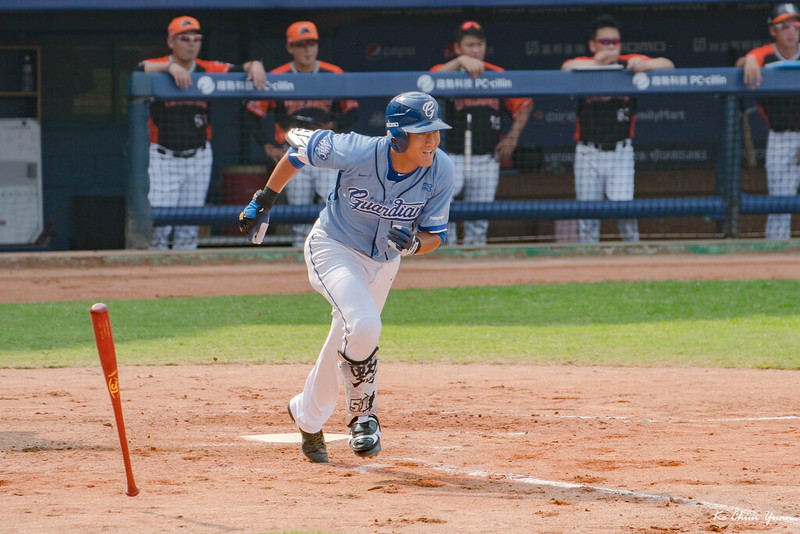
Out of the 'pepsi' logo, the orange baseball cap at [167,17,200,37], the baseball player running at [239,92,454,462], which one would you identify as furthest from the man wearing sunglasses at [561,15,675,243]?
the baseball player running at [239,92,454,462]

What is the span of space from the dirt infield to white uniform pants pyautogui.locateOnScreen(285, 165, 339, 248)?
3.93 m

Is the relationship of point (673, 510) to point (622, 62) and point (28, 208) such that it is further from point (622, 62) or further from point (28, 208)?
point (28, 208)

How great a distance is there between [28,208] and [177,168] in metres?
3.43

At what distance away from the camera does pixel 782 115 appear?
466 inches

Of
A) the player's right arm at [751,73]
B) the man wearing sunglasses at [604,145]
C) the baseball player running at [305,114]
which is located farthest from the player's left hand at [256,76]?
the player's right arm at [751,73]

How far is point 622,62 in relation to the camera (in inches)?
452

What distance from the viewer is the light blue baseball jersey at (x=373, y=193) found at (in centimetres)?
469

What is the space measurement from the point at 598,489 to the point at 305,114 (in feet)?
25.2

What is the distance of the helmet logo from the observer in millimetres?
4559

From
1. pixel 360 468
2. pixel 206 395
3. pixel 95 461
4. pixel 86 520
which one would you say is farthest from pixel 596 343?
pixel 86 520

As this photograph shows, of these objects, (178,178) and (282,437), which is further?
(178,178)

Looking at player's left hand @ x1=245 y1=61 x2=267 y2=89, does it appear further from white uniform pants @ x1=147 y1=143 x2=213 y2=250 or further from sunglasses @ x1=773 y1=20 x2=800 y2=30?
sunglasses @ x1=773 y1=20 x2=800 y2=30

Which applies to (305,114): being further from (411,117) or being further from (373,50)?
(411,117)

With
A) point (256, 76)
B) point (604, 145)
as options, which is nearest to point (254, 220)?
point (256, 76)
